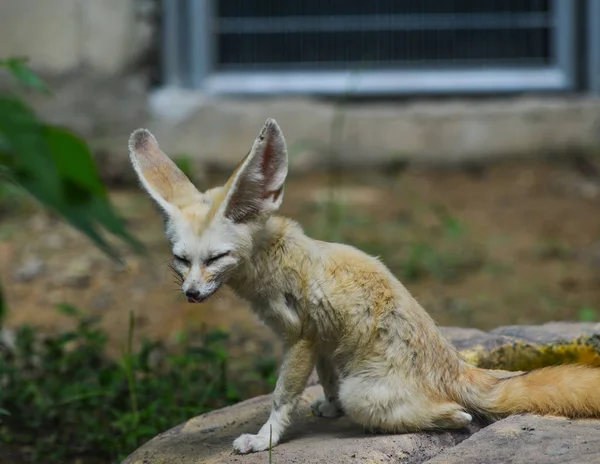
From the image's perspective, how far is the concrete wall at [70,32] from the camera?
7.54 m

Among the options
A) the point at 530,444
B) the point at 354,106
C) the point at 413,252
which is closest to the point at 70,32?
the point at 354,106

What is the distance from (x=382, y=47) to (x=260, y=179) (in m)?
5.47

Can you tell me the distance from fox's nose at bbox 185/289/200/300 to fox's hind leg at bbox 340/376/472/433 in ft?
1.83

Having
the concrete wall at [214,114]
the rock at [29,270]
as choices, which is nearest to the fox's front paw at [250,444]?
the rock at [29,270]

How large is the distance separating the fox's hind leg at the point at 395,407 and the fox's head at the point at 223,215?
53 cm

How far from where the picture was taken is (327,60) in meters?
7.99

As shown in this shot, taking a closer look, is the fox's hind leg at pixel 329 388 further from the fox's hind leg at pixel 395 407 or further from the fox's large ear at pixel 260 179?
the fox's large ear at pixel 260 179

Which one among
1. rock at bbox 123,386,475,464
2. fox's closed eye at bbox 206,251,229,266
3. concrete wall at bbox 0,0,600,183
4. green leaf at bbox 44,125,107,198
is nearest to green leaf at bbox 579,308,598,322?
rock at bbox 123,386,475,464

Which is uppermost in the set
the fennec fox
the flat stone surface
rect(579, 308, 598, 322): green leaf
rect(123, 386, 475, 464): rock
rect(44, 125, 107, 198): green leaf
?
rect(44, 125, 107, 198): green leaf

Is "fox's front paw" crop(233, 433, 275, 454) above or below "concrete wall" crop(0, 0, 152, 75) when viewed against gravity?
below

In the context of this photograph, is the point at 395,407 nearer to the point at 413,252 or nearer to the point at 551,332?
the point at 551,332

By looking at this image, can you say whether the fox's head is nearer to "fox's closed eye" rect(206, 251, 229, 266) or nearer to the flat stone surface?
"fox's closed eye" rect(206, 251, 229, 266)

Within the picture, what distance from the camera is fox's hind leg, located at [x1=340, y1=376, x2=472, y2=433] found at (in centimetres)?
281

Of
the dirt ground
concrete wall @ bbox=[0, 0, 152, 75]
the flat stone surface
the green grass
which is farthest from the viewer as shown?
concrete wall @ bbox=[0, 0, 152, 75]
